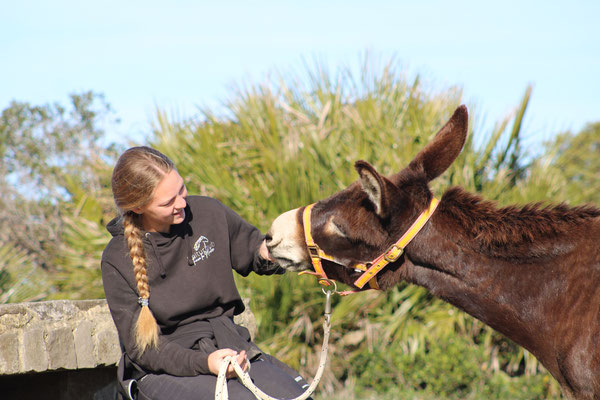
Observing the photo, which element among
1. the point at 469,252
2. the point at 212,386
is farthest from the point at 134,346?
the point at 469,252

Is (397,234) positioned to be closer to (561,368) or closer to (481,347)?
(561,368)

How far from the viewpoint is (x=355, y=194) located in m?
3.36

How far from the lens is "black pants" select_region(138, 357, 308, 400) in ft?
10.2

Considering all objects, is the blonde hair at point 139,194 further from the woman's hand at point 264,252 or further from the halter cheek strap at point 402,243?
the halter cheek strap at point 402,243

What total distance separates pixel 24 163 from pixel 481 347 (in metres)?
8.99

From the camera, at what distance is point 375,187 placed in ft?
10.1

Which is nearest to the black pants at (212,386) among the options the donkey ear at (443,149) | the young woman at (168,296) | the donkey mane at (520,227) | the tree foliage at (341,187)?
the young woman at (168,296)

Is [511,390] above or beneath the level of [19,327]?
beneath

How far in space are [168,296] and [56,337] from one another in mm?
1056

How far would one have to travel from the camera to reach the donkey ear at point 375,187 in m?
2.99

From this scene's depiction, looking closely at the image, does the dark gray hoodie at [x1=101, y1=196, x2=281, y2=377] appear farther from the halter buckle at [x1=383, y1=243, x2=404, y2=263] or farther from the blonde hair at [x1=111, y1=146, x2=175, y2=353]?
the halter buckle at [x1=383, y1=243, x2=404, y2=263]

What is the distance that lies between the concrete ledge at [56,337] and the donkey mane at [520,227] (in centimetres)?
190

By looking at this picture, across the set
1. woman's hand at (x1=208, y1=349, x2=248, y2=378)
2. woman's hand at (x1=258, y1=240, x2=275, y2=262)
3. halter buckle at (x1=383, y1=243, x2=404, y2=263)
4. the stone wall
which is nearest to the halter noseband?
halter buckle at (x1=383, y1=243, x2=404, y2=263)

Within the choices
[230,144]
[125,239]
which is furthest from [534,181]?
[125,239]
